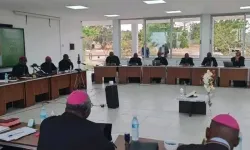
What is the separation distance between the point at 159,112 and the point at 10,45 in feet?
19.4

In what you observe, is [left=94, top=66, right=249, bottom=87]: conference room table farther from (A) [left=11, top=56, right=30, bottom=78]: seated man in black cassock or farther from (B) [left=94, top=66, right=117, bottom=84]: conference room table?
(A) [left=11, top=56, right=30, bottom=78]: seated man in black cassock

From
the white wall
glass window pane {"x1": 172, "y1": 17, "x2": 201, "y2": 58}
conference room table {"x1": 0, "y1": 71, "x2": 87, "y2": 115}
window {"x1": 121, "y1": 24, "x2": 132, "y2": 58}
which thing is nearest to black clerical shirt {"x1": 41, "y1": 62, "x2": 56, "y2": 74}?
conference room table {"x1": 0, "y1": 71, "x2": 87, "y2": 115}

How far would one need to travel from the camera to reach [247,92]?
28.3ft

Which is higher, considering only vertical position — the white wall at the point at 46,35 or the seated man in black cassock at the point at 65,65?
the white wall at the point at 46,35

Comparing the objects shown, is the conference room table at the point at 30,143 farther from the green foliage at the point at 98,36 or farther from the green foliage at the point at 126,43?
the green foliage at the point at 98,36

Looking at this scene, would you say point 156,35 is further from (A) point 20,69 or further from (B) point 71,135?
(B) point 71,135

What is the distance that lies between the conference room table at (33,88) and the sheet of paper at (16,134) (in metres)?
3.62

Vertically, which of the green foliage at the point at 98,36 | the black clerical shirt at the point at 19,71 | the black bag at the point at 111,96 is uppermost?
the green foliage at the point at 98,36

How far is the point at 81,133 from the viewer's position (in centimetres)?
175

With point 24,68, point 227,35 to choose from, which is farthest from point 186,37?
point 24,68

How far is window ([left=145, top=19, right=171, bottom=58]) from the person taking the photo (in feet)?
42.4

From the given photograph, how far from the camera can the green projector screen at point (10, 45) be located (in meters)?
8.98

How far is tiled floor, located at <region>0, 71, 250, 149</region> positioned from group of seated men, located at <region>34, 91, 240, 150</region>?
188 centimetres

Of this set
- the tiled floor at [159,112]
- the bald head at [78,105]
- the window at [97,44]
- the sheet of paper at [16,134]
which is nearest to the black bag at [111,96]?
the tiled floor at [159,112]
